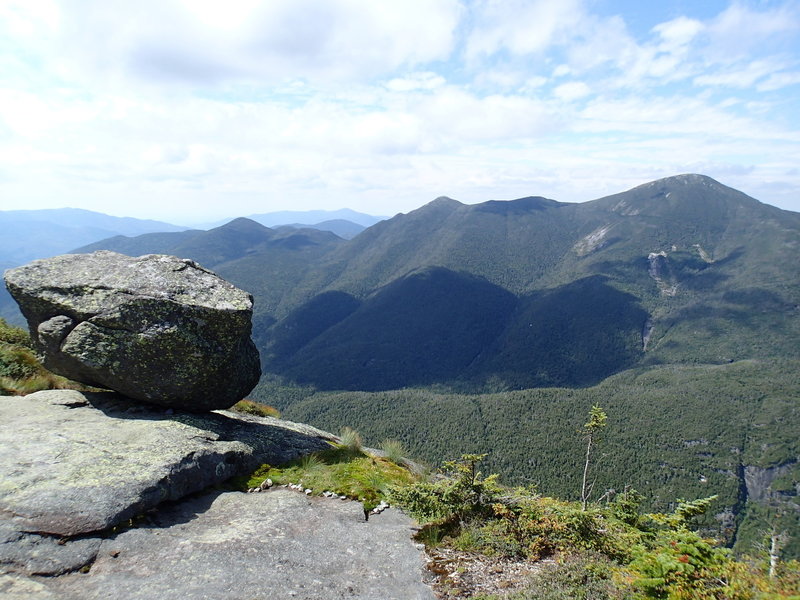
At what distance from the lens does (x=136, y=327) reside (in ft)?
49.9

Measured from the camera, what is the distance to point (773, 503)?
144875mm

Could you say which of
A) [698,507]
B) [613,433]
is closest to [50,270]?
[698,507]

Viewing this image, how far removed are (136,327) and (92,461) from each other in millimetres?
5226

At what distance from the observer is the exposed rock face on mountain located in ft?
28.2

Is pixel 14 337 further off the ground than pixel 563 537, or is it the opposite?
pixel 14 337

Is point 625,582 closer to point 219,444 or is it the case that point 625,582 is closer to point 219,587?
point 219,587

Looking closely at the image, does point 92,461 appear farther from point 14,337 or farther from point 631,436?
point 631,436

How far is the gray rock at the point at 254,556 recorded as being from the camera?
Answer: 8.51 m

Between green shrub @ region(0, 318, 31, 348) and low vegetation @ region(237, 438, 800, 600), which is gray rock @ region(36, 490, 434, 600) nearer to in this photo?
low vegetation @ region(237, 438, 800, 600)

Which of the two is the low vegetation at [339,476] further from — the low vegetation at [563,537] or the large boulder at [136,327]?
the large boulder at [136,327]

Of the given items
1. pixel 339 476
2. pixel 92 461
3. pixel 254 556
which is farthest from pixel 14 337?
pixel 254 556

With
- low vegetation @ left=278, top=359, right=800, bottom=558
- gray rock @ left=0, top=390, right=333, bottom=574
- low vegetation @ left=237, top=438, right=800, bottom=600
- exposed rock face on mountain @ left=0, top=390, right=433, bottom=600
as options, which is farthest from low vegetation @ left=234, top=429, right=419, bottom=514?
low vegetation @ left=278, top=359, right=800, bottom=558

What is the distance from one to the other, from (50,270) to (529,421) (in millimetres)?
173375

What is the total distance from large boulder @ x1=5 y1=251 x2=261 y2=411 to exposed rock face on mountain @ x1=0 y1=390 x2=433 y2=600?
4.85 feet
